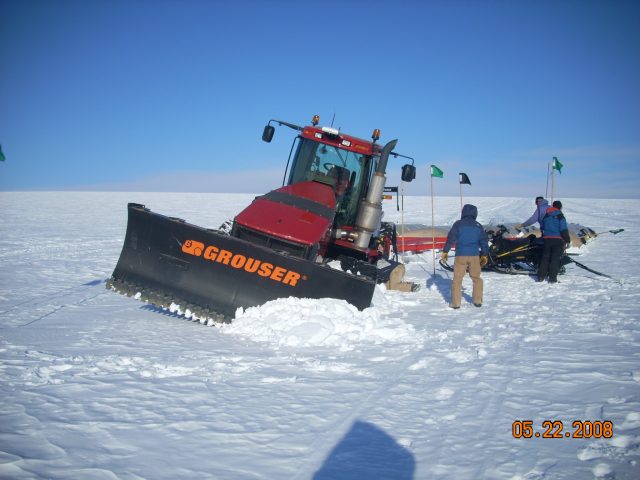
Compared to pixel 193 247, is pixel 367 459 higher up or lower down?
lower down

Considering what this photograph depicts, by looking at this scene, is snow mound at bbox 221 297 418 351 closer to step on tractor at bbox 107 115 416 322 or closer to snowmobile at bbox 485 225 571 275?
step on tractor at bbox 107 115 416 322

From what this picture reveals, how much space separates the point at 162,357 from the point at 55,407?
1064 mm

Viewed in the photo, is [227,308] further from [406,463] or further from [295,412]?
[406,463]

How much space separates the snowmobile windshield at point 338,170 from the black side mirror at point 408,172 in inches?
30.8

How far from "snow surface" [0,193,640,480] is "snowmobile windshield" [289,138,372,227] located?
184 centimetres

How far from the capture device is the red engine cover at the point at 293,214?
5395 mm

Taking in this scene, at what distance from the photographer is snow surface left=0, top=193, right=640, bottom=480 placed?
7.70 feet

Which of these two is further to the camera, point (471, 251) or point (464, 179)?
point (464, 179)

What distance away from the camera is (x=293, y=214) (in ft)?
18.6

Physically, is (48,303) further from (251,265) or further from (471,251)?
(471,251)
